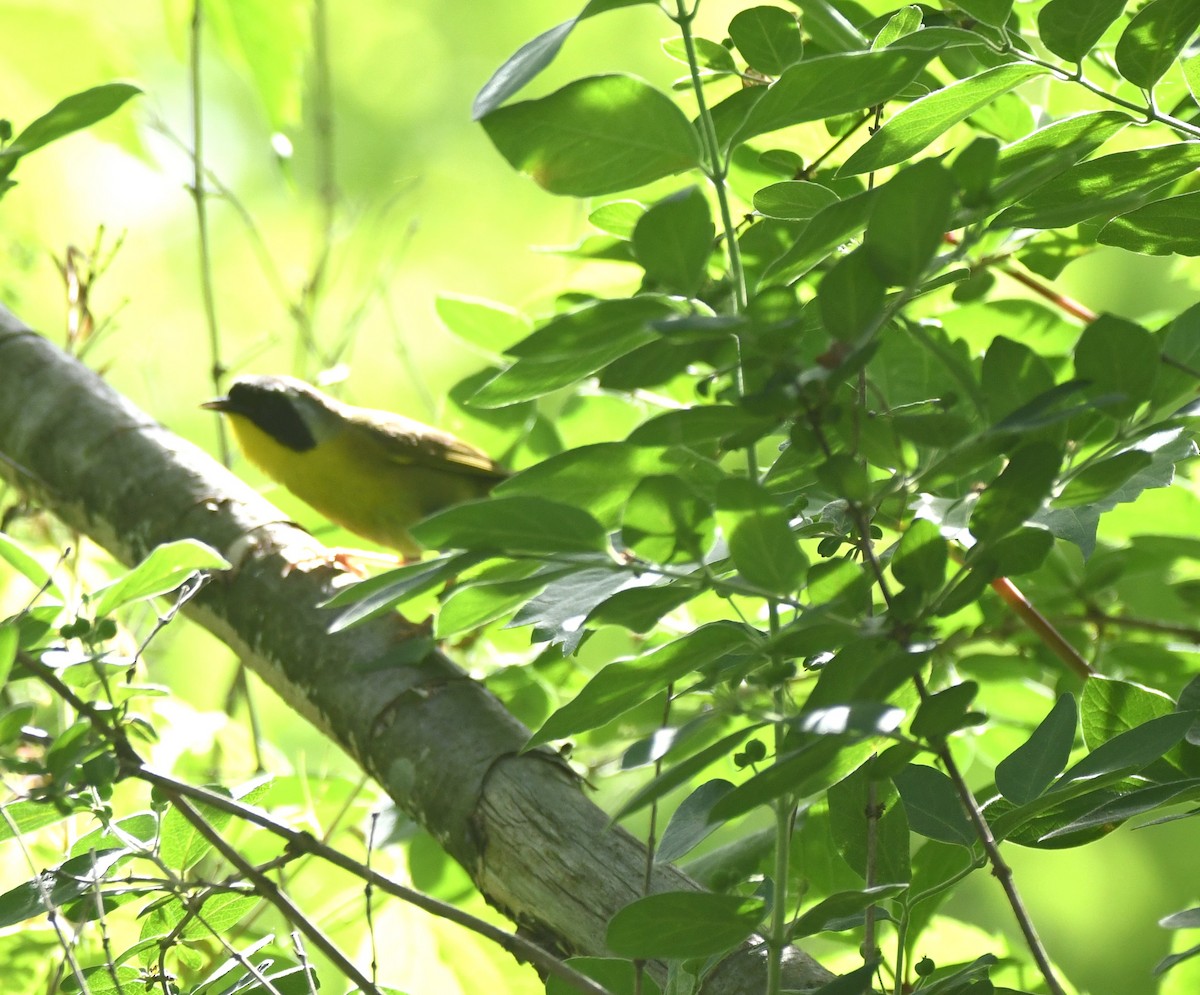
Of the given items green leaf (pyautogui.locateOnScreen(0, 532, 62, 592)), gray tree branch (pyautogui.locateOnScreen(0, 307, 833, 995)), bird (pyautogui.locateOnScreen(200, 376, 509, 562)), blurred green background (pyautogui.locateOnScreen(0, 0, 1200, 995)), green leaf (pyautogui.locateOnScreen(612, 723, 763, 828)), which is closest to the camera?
green leaf (pyautogui.locateOnScreen(612, 723, 763, 828))

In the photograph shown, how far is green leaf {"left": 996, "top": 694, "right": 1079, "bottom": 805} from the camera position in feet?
3.52

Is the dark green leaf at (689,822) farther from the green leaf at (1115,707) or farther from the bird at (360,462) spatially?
the bird at (360,462)

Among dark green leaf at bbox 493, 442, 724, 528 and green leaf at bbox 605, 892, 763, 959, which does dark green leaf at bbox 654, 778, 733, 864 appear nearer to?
green leaf at bbox 605, 892, 763, 959

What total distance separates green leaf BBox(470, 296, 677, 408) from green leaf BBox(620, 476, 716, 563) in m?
0.11

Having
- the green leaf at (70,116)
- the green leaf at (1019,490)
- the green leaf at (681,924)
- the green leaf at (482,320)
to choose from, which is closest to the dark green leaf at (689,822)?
the green leaf at (681,924)

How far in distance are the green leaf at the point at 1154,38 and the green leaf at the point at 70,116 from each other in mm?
1079

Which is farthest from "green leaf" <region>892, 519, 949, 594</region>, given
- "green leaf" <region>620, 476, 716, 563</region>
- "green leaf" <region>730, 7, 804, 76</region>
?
"green leaf" <region>730, 7, 804, 76</region>

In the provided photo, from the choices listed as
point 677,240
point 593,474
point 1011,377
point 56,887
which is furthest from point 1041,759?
point 56,887

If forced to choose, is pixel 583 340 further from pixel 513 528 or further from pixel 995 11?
pixel 995 11

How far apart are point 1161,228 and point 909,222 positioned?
0.51 metres

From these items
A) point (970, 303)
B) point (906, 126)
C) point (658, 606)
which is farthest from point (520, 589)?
point (970, 303)

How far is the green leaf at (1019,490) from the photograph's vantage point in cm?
85

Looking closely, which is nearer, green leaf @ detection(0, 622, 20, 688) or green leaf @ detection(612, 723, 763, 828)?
green leaf @ detection(612, 723, 763, 828)

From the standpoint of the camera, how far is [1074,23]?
116 cm
